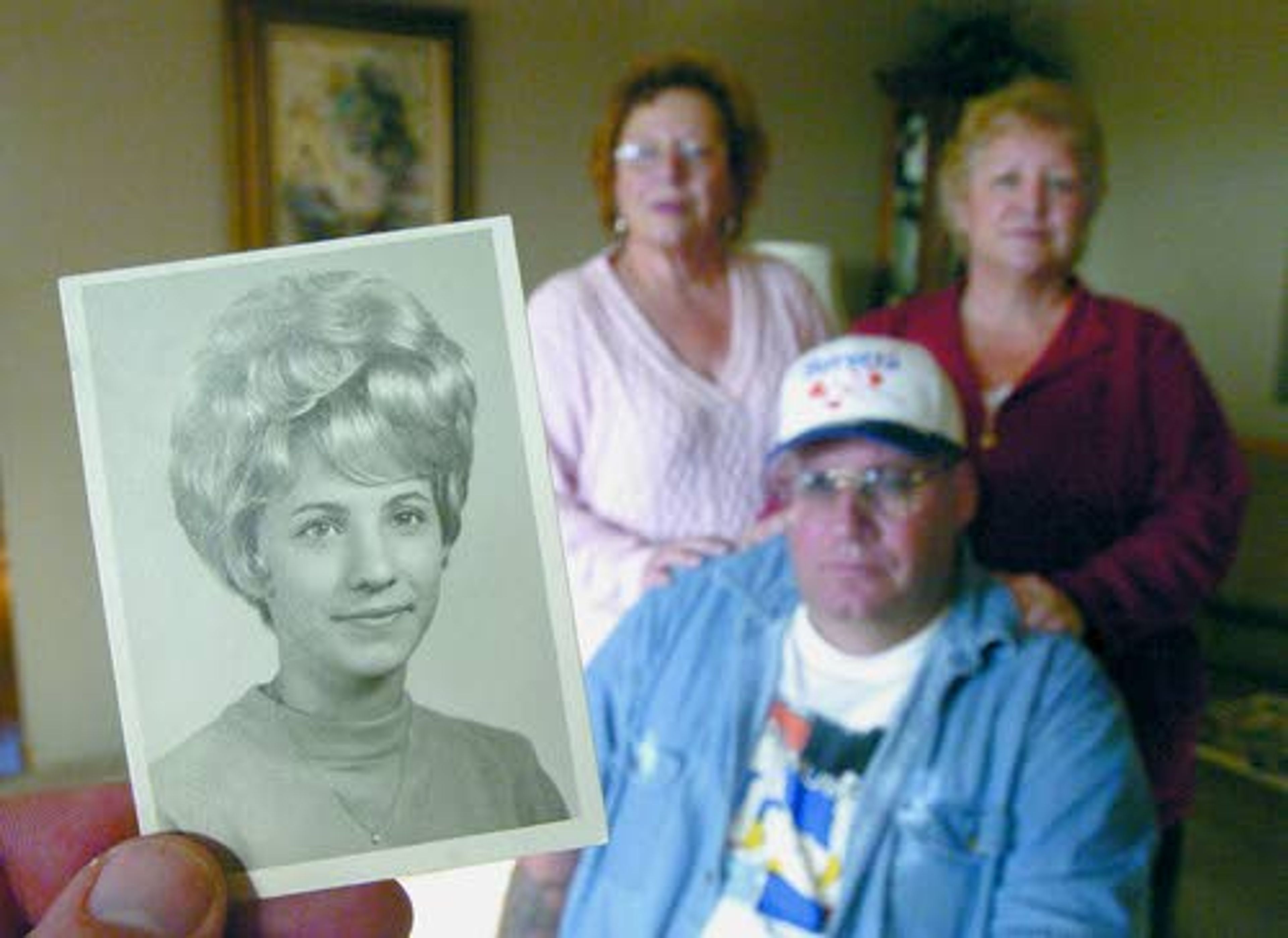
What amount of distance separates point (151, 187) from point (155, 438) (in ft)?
4.92

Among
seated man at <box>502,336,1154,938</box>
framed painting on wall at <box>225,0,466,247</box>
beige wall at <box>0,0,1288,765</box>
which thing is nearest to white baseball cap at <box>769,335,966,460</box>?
seated man at <box>502,336,1154,938</box>

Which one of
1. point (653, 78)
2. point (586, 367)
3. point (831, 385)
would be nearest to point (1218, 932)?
point (831, 385)

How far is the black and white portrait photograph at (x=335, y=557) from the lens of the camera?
Result: 1.61ft

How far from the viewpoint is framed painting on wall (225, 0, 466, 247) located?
190 cm

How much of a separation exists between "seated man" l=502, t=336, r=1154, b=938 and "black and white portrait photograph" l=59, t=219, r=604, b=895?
0.51m

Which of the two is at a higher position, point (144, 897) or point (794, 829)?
point (144, 897)

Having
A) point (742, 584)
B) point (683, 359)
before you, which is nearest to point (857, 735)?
point (742, 584)

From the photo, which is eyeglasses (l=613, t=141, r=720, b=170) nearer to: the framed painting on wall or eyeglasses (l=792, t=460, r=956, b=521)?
eyeglasses (l=792, t=460, r=956, b=521)

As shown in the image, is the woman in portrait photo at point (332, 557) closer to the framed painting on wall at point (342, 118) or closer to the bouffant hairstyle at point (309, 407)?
the bouffant hairstyle at point (309, 407)

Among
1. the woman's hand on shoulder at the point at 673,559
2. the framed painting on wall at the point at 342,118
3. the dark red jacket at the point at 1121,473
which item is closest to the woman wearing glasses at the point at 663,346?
the woman's hand on shoulder at the point at 673,559

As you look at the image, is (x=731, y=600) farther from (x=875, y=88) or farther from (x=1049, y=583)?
(x=875, y=88)

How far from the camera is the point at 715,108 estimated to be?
1.23 metres

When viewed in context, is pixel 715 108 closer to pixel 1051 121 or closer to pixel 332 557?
pixel 1051 121

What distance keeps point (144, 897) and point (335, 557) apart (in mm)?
162
